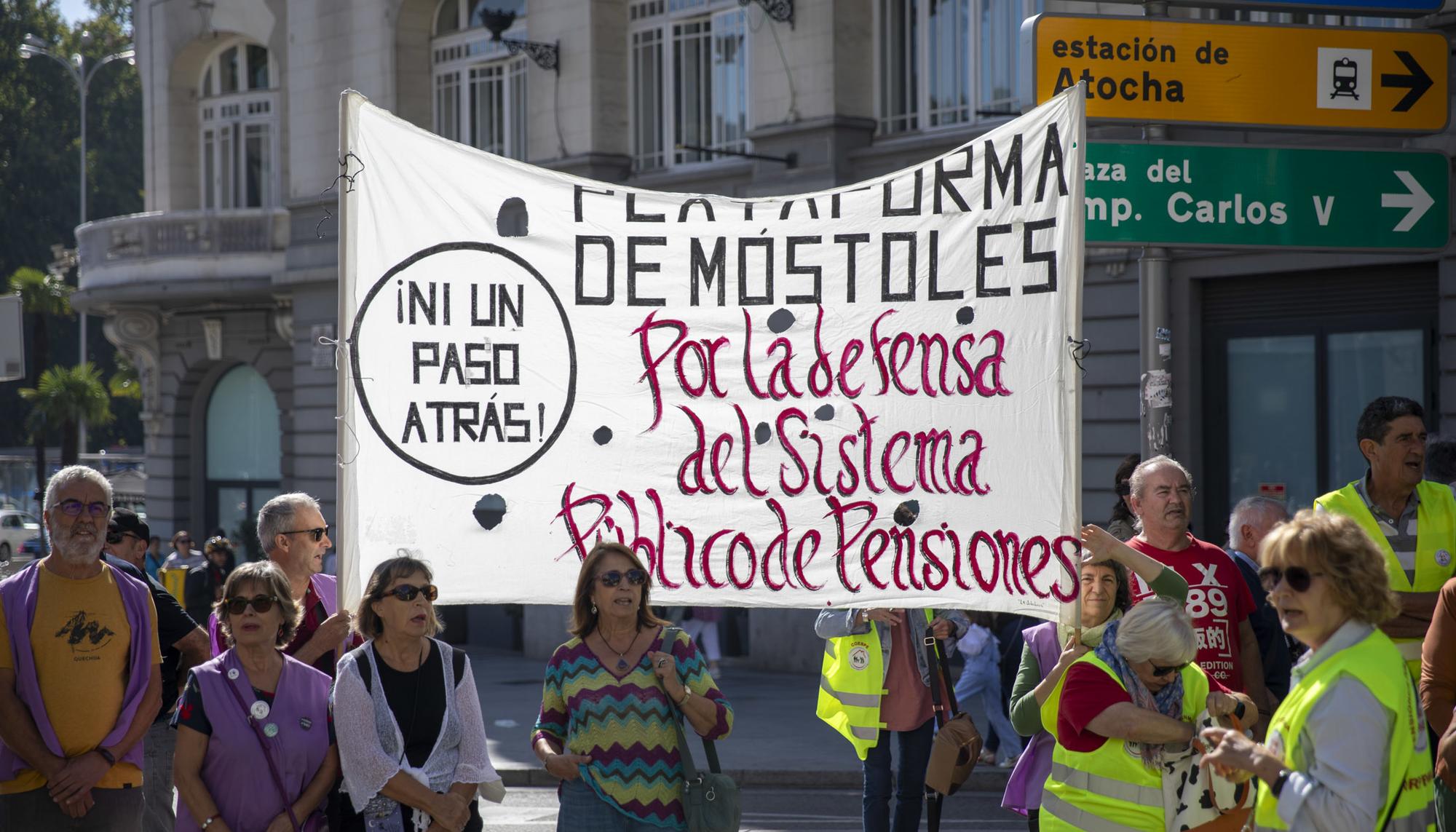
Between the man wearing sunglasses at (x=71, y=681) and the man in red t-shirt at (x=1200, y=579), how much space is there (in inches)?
141

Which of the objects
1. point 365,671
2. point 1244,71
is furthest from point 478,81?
point 365,671

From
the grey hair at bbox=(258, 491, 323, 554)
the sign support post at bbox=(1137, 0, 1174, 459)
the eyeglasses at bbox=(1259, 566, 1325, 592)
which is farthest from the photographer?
the sign support post at bbox=(1137, 0, 1174, 459)

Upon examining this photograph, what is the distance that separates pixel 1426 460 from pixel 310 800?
499 centimetres

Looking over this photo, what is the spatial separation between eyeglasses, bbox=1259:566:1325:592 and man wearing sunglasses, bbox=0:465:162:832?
3973mm

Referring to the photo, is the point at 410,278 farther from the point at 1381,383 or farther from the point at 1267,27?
the point at 1381,383

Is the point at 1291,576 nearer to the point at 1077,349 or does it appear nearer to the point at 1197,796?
the point at 1197,796

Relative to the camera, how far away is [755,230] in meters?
5.89

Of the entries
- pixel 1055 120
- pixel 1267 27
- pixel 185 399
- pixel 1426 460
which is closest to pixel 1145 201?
pixel 1267 27

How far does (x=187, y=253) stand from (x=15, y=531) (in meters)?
22.8

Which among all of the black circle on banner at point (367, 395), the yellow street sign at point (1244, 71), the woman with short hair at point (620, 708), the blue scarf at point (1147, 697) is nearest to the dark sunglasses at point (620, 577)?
the woman with short hair at point (620, 708)

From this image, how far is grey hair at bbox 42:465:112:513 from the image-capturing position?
5.73 metres

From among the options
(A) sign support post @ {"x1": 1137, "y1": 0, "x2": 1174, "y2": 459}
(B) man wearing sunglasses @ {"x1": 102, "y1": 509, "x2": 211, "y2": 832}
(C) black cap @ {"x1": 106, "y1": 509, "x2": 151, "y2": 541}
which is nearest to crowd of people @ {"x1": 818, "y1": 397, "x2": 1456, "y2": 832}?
(A) sign support post @ {"x1": 1137, "y1": 0, "x2": 1174, "y2": 459}

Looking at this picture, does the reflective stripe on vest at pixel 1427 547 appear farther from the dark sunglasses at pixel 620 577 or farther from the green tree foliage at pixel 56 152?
the green tree foliage at pixel 56 152

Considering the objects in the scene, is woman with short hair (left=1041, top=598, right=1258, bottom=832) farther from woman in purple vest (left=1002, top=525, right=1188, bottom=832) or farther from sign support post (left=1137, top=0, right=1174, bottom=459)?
sign support post (left=1137, top=0, right=1174, bottom=459)
